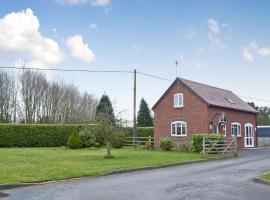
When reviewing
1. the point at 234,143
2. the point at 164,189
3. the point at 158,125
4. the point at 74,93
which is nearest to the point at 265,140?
the point at 158,125

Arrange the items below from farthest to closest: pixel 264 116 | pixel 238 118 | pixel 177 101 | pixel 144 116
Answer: pixel 264 116, pixel 144 116, pixel 238 118, pixel 177 101

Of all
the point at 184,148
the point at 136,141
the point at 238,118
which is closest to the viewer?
the point at 184,148

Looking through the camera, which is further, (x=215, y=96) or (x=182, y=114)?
(x=215, y=96)

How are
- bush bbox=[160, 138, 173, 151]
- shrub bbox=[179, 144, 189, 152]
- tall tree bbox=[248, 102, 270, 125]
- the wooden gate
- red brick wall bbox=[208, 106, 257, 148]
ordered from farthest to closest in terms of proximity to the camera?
tall tree bbox=[248, 102, 270, 125] → red brick wall bbox=[208, 106, 257, 148] → bush bbox=[160, 138, 173, 151] → shrub bbox=[179, 144, 189, 152] → the wooden gate

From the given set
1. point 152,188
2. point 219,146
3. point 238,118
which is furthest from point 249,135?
point 152,188

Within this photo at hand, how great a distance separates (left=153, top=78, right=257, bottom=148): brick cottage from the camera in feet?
119

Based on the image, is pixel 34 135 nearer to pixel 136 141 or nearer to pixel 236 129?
pixel 136 141

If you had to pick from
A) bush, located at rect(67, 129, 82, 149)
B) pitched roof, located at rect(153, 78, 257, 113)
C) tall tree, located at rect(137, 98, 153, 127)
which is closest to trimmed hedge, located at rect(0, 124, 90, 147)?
bush, located at rect(67, 129, 82, 149)

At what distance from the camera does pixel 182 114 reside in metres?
37.8

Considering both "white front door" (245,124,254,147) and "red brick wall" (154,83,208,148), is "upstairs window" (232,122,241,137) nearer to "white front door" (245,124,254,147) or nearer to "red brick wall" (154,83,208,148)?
"white front door" (245,124,254,147)

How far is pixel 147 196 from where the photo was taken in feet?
37.6

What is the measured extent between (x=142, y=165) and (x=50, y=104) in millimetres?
43690

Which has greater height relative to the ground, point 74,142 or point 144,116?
point 144,116

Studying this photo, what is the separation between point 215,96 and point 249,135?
686cm
